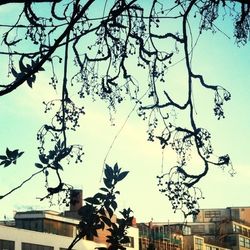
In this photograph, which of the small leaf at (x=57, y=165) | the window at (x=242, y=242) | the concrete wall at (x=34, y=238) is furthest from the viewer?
the window at (x=242, y=242)

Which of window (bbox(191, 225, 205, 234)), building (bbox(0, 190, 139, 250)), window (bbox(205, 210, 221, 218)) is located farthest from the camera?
window (bbox(205, 210, 221, 218))

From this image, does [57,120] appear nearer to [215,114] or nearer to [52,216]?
[215,114]

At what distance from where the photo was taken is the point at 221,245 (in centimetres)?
9794

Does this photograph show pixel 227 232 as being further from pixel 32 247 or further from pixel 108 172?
pixel 108 172

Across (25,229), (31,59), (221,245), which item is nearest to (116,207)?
(31,59)

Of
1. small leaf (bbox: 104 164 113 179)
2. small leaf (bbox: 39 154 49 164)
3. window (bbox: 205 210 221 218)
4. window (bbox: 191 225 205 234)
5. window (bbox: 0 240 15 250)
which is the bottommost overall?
small leaf (bbox: 104 164 113 179)

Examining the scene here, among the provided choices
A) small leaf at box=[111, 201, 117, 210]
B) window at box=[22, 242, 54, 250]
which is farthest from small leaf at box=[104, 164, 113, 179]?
window at box=[22, 242, 54, 250]

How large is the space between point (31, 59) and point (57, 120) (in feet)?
1.97

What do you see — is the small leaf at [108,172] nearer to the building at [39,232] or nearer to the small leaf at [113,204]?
the small leaf at [113,204]

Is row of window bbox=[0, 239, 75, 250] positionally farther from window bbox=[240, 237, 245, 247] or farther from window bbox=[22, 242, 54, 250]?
window bbox=[240, 237, 245, 247]

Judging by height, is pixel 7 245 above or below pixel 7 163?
above

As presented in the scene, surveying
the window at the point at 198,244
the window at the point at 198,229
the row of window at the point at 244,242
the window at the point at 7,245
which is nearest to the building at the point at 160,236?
the window at the point at 198,244

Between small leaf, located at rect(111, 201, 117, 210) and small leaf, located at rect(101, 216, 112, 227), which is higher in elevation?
small leaf, located at rect(111, 201, 117, 210)

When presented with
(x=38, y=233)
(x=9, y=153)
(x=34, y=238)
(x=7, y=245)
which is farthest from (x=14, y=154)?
(x=38, y=233)
